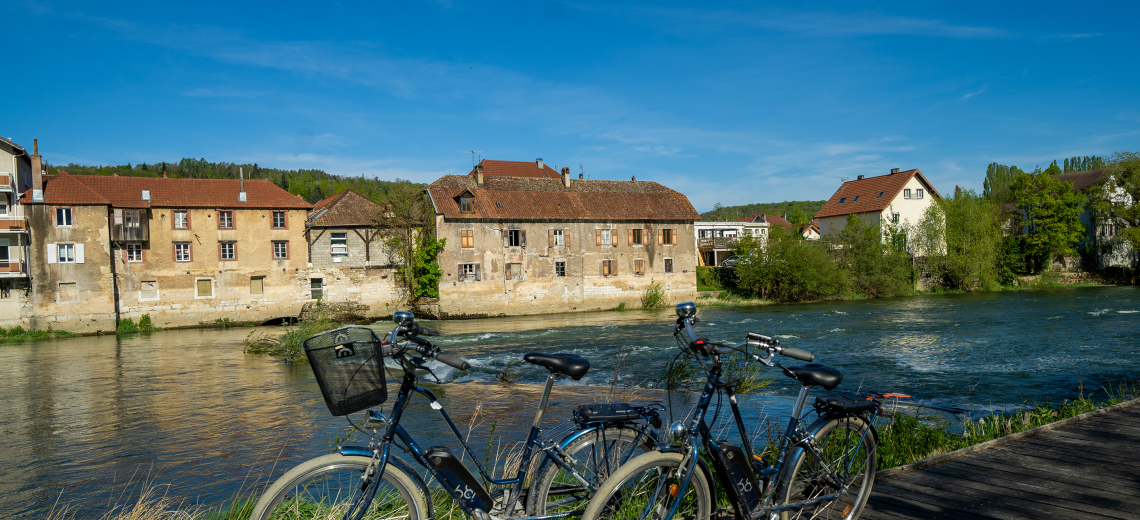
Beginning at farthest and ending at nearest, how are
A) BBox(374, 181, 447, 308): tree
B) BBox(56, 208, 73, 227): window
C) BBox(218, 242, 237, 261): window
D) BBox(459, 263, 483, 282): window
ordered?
BBox(459, 263, 483, 282): window < BBox(374, 181, 447, 308): tree < BBox(218, 242, 237, 261): window < BBox(56, 208, 73, 227): window

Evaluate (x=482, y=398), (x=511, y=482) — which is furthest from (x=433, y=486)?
(x=482, y=398)

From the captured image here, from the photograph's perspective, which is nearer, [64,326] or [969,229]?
[64,326]

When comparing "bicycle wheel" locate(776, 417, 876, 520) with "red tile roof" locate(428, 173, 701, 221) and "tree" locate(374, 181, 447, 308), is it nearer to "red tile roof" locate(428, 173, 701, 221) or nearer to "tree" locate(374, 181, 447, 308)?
"tree" locate(374, 181, 447, 308)

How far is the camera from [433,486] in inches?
179

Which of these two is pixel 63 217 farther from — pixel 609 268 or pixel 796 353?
pixel 796 353

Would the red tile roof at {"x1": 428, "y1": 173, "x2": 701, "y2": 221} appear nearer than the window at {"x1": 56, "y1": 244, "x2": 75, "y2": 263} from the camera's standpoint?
No

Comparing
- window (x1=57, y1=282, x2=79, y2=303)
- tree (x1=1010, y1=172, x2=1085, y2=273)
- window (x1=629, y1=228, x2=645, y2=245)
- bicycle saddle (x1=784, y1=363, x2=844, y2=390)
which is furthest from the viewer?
tree (x1=1010, y1=172, x2=1085, y2=273)

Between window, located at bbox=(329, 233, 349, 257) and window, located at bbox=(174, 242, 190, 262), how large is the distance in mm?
7558

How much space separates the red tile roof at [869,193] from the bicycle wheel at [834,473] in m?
52.3

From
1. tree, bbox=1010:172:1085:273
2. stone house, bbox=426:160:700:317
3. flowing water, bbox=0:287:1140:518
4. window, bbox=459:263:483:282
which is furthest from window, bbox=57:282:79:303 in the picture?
tree, bbox=1010:172:1085:273

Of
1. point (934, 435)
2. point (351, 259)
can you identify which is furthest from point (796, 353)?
point (351, 259)

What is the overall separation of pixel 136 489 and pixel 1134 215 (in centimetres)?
6265

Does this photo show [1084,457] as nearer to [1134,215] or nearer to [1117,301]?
[1117,301]

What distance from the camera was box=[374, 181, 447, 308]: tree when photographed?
128ft
